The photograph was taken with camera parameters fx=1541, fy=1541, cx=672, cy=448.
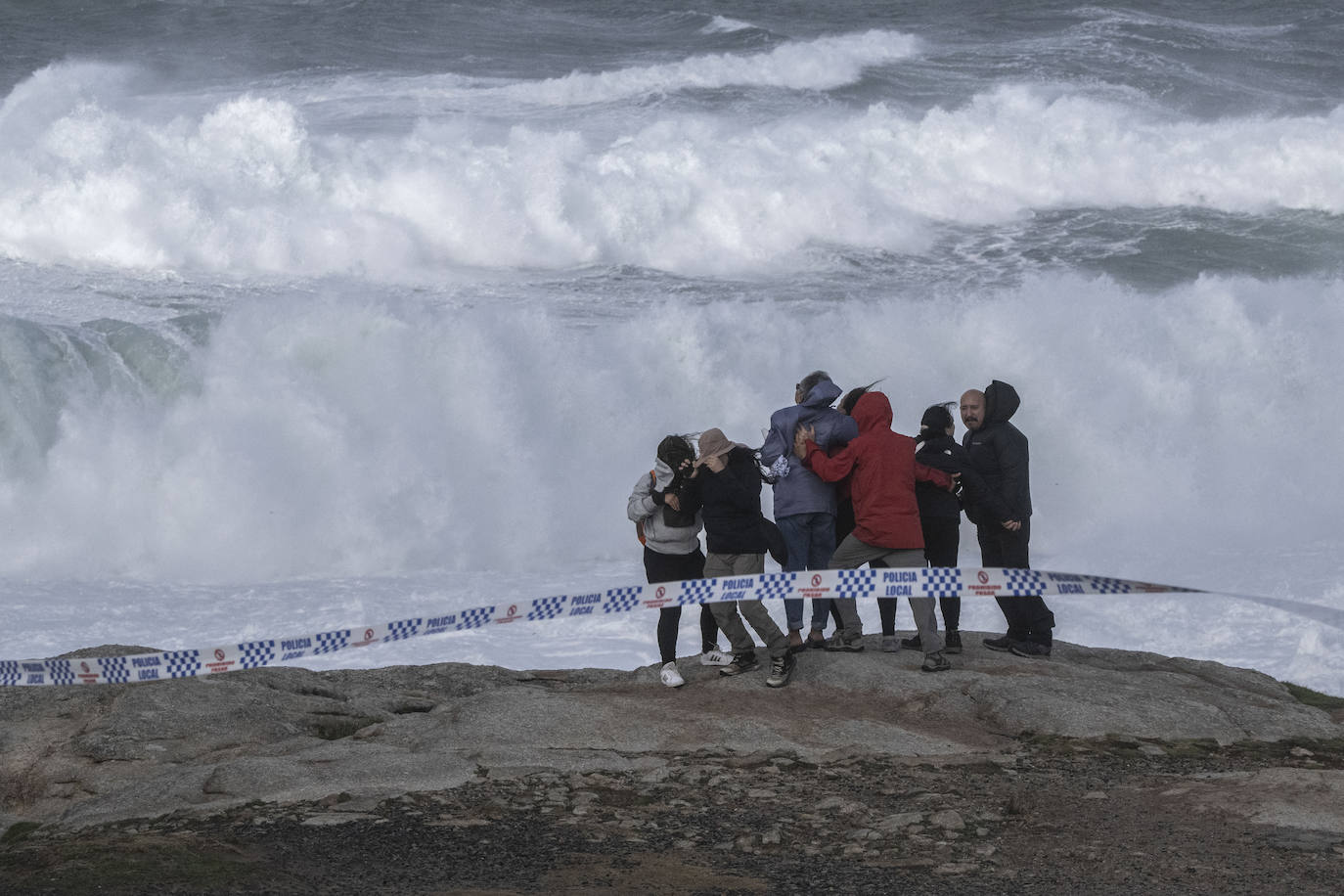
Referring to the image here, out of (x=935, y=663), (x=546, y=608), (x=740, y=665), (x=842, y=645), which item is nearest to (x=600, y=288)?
(x=546, y=608)

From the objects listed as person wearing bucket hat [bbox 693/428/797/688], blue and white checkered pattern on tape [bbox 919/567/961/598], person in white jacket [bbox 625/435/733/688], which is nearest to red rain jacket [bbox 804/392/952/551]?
blue and white checkered pattern on tape [bbox 919/567/961/598]

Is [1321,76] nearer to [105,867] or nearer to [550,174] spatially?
[550,174]

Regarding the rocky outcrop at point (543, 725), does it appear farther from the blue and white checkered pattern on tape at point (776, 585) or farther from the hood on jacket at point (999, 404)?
the hood on jacket at point (999, 404)

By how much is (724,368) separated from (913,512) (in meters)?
11.1

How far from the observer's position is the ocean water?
1496cm

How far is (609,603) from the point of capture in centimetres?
783

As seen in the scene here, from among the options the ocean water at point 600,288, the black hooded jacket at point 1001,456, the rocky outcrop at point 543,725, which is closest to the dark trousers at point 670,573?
the rocky outcrop at point 543,725

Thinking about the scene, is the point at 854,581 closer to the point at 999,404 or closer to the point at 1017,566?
the point at 1017,566

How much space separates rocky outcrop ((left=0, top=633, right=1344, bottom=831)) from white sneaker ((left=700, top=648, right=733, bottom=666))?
7 centimetres

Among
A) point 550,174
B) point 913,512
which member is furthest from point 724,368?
point 913,512

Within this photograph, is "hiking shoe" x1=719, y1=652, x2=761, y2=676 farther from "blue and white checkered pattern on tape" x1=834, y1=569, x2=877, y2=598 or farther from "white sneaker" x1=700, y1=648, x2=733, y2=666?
"blue and white checkered pattern on tape" x1=834, y1=569, x2=877, y2=598

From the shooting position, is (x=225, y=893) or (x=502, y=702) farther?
(x=502, y=702)

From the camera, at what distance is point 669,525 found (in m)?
7.51

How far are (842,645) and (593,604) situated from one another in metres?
1.33
